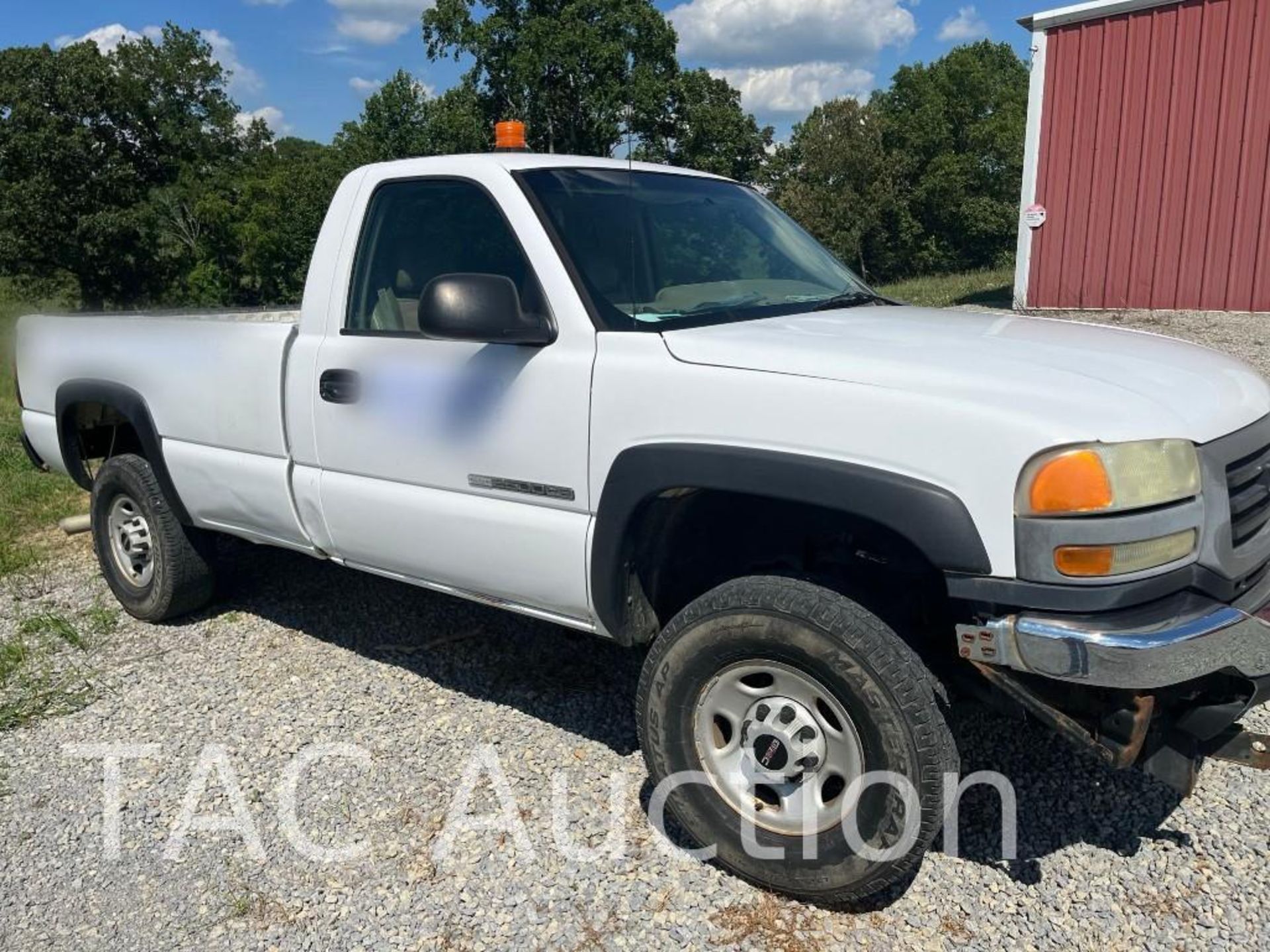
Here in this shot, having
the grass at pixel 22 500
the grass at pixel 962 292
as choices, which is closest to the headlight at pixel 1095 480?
the grass at pixel 22 500

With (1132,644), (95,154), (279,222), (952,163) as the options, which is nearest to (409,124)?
(279,222)

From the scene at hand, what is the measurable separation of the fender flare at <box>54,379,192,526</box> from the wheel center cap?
2961mm

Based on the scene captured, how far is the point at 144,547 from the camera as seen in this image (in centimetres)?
509

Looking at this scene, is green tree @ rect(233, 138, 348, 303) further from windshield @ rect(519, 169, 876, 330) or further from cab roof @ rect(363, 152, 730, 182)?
windshield @ rect(519, 169, 876, 330)

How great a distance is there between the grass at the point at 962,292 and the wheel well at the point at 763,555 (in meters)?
11.3

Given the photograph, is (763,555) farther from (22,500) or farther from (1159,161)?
(1159,161)

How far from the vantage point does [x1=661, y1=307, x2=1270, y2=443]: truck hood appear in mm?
2439

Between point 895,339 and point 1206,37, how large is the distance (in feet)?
40.4

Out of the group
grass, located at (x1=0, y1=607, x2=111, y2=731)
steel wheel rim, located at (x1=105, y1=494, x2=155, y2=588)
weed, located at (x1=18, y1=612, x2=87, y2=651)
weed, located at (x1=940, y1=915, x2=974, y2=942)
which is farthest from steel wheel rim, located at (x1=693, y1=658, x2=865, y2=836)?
weed, located at (x1=18, y1=612, x2=87, y2=651)

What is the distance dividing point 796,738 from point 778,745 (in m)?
0.07

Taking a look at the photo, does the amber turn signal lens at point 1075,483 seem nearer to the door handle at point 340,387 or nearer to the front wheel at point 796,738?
the front wheel at point 796,738

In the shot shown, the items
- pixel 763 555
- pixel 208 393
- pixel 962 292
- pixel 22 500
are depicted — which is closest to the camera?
pixel 763 555

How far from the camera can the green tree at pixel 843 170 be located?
42.5 metres

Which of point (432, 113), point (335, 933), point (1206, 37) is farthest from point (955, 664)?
point (432, 113)
